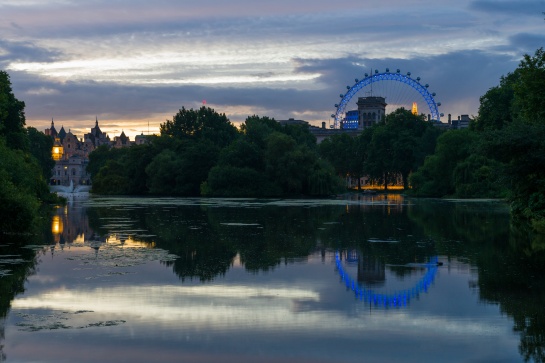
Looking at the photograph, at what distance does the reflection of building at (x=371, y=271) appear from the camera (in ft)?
64.0

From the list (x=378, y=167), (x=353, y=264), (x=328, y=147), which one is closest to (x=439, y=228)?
(x=353, y=264)

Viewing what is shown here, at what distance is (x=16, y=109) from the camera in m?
69.4

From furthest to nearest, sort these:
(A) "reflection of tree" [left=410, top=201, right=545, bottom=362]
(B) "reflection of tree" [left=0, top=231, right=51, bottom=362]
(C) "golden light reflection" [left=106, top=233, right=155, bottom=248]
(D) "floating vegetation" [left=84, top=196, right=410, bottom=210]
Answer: (D) "floating vegetation" [left=84, top=196, right=410, bottom=210] → (C) "golden light reflection" [left=106, top=233, right=155, bottom=248] → (B) "reflection of tree" [left=0, top=231, right=51, bottom=362] → (A) "reflection of tree" [left=410, top=201, right=545, bottom=362]

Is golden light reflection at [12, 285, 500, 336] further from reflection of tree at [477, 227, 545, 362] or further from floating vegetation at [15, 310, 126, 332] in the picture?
reflection of tree at [477, 227, 545, 362]

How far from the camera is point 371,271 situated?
21.4m

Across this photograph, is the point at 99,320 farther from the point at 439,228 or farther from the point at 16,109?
the point at 16,109

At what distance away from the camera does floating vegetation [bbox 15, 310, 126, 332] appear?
44.6 feet

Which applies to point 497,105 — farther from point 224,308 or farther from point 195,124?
point 224,308

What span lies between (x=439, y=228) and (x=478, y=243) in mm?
8381

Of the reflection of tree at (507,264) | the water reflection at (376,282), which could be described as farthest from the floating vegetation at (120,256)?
the reflection of tree at (507,264)

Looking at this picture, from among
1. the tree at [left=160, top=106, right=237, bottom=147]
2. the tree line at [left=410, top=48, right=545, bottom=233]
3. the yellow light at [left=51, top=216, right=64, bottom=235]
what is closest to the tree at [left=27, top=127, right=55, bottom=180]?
the tree at [left=160, top=106, right=237, bottom=147]

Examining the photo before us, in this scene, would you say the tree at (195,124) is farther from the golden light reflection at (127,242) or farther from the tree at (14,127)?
the golden light reflection at (127,242)

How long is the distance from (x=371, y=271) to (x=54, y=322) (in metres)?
9.77

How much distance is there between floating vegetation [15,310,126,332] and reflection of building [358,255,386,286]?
7335mm
